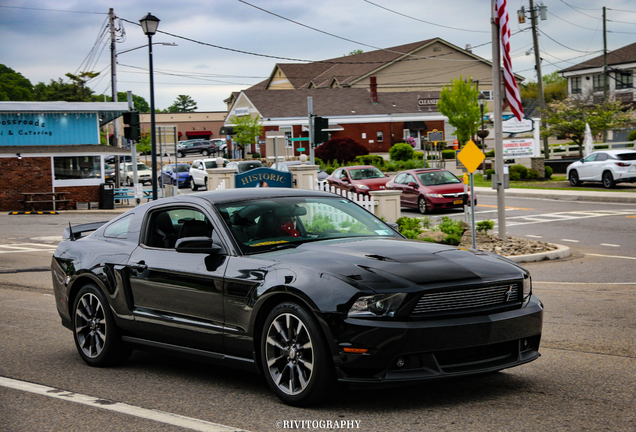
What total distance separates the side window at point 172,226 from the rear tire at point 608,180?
2914 centimetres

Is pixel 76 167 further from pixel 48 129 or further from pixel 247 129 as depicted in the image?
pixel 247 129

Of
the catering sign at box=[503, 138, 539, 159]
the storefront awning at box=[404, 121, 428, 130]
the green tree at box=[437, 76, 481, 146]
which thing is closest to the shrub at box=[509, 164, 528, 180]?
the catering sign at box=[503, 138, 539, 159]

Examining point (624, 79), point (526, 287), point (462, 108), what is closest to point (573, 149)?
point (462, 108)

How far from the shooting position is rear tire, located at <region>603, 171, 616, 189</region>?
32125mm

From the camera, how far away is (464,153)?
15.8 meters

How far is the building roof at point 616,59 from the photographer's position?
7994 cm

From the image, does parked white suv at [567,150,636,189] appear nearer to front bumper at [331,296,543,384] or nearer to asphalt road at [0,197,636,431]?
asphalt road at [0,197,636,431]

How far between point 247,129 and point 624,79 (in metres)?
43.3

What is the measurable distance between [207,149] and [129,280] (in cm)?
7332

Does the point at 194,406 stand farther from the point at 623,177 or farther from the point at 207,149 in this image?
the point at 207,149

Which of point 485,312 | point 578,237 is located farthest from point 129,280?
point 578,237

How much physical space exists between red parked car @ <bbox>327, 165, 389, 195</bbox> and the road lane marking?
2405 centimetres

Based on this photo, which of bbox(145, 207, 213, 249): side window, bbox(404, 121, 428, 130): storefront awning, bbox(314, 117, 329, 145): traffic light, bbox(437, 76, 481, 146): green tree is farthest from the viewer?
bbox(404, 121, 428, 130): storefront awning

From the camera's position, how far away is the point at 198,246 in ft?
17.9
